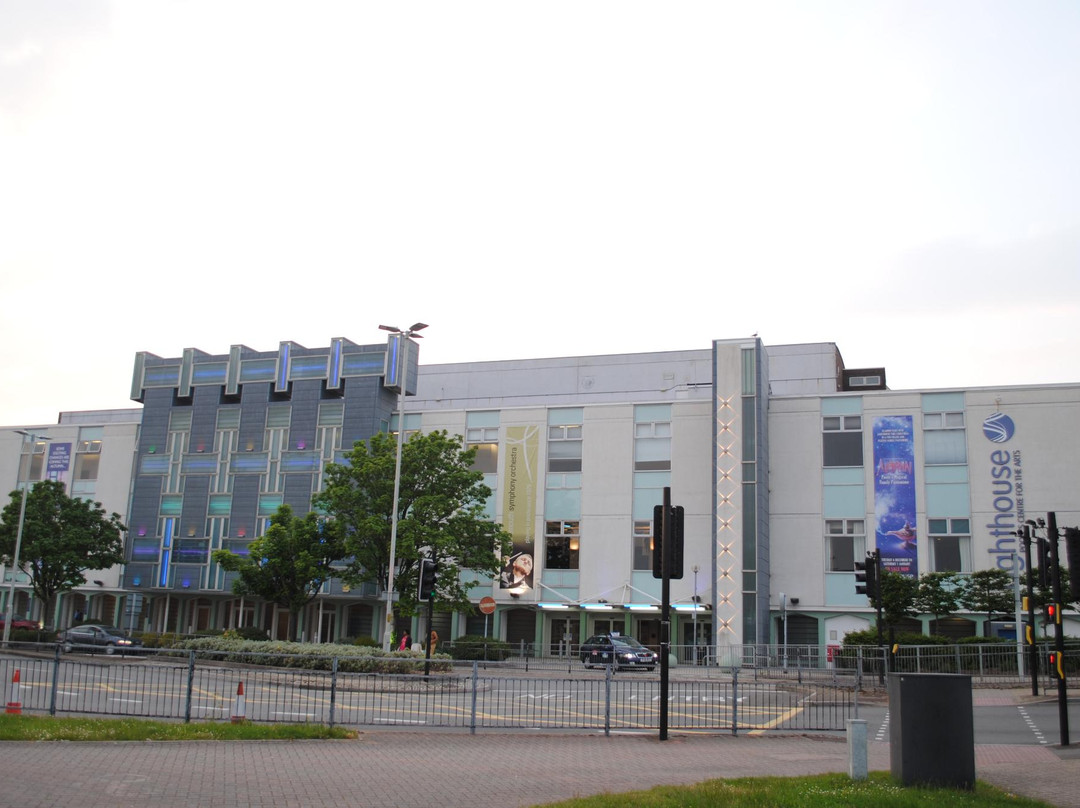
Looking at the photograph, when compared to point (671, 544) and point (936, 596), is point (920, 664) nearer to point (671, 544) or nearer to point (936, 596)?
point (936, 596)

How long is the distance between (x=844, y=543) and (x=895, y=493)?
3595mm

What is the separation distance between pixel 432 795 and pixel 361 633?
157 ft

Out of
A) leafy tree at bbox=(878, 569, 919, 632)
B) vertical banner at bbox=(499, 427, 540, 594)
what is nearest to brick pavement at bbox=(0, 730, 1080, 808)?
leafy tree at bbox=(878, 569, 919, 632)

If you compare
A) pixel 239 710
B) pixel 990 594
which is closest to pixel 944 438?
pixel 990 594

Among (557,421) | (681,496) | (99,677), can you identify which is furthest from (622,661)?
(99,677)

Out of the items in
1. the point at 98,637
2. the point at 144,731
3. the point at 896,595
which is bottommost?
the point at 98,637

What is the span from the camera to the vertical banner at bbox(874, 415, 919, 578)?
161 feet

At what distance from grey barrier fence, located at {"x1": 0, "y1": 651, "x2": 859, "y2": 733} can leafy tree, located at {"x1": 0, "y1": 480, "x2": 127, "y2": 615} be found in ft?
108

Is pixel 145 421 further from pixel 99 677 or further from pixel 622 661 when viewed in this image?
pixel 99 677

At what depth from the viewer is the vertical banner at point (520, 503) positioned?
5491 cm

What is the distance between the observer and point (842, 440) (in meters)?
51.6

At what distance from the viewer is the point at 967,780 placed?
11.1 m

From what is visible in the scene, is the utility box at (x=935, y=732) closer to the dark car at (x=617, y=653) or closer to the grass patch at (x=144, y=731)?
the grass patch at (x=144, y=731)

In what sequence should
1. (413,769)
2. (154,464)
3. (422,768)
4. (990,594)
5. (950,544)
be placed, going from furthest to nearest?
(154,464)
(950,544)
(990,594)
(422,768)
(413,769)
